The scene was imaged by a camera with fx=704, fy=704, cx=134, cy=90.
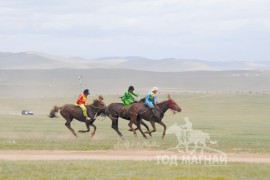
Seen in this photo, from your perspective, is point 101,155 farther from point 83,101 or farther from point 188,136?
point 83,101

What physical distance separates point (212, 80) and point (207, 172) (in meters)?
162

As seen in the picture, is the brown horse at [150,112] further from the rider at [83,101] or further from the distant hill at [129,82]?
the distant hill at [129,82]

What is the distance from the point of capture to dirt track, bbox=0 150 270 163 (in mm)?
24609

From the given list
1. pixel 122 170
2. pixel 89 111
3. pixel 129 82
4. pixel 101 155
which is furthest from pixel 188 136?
pixel 129 82

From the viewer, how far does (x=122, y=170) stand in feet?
67.5

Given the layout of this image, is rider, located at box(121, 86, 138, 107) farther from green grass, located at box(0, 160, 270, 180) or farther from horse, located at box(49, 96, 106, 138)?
green grass, located at box(0, 160, 270, 180)

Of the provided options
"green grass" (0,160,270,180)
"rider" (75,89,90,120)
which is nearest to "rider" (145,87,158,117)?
"rider" (75,89,90,120)

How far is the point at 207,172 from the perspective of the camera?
2025cm

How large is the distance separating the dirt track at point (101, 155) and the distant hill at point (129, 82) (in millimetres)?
114474

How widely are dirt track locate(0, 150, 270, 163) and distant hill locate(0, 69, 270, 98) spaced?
114m

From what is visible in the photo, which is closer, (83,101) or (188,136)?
(188,136)

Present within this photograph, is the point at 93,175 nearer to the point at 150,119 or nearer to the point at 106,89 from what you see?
the point at 150,119

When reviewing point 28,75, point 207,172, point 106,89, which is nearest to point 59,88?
point 106,89

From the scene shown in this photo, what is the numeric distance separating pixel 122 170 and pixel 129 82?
156 m
